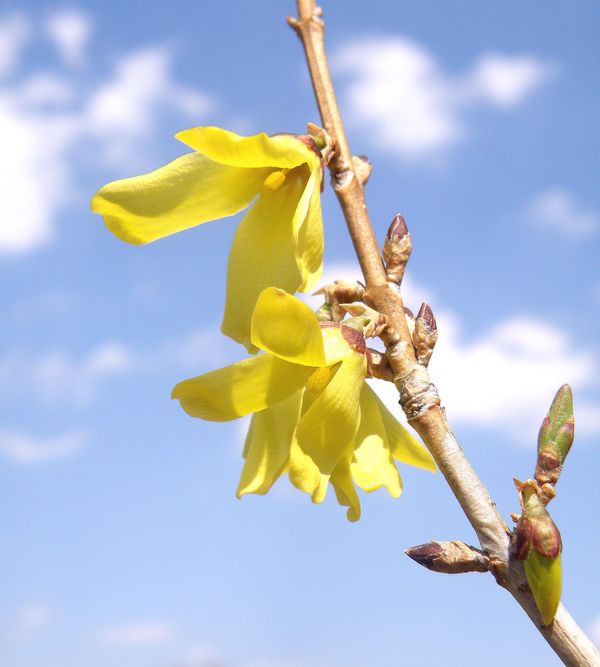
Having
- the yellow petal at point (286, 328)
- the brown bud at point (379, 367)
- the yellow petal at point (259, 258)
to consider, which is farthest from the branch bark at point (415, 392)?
the yellow petal at point (286, 328)

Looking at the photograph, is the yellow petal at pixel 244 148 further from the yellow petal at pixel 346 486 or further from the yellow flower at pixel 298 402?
the yellow petal at pixel 346 486

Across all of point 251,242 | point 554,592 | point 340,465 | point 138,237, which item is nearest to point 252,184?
point 251,242

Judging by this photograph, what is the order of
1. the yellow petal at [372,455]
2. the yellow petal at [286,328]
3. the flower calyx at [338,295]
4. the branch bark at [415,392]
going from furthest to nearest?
the flower calyx at [338,295], the yellow petal at [372,455], the branch bark at [415,392], the yellow petal at [286,328]

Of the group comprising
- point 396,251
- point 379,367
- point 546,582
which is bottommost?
point 546,582

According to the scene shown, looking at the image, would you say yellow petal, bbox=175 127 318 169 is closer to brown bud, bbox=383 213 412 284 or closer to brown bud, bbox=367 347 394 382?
brown bud, bbox=383 213 412 284

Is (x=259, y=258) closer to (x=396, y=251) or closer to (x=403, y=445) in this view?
(x=396, y=251)

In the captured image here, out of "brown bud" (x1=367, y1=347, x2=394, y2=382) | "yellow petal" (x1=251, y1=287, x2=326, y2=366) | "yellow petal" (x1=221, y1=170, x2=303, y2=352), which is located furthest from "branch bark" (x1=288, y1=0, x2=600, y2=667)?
"yellow petal" (x1=251, y1=287, x2=326, y2=366)

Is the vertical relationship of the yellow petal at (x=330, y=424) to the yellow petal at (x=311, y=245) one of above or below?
below

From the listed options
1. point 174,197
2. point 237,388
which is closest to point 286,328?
point 237,388
